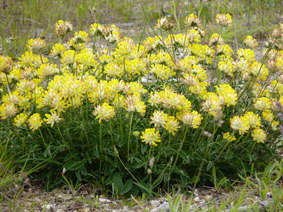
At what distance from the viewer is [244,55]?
8.47 feet

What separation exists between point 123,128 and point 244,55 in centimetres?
103

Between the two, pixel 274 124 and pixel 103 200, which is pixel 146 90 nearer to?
pixel 103 200

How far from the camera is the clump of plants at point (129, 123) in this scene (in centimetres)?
209

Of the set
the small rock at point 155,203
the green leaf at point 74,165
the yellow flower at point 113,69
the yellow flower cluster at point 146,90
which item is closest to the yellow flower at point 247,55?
the yellow flower cluster at point 146,90

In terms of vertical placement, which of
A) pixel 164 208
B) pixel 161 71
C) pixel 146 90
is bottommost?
pixel 164 208

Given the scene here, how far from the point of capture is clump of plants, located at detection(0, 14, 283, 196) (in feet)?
6.86

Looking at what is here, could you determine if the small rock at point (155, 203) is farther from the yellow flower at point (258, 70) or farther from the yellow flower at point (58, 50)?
the yellow flower at point (58, 50)

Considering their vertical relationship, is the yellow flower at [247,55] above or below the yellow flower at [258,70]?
above

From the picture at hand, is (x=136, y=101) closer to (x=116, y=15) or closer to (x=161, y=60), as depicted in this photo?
(x=161, y=60)

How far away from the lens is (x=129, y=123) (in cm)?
231

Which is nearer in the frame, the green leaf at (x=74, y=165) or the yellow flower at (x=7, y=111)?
the yellow flower at (x=7, y=111)

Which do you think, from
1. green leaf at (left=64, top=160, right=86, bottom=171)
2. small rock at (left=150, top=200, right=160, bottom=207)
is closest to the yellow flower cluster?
green leaf at (left=64, top=160, right=86, bottom=171)

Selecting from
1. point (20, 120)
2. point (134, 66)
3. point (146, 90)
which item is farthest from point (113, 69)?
point (20, 120)

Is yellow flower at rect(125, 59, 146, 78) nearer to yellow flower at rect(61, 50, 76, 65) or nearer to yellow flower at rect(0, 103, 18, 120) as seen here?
yellow flower at rect(61, 50, 76, 65)
